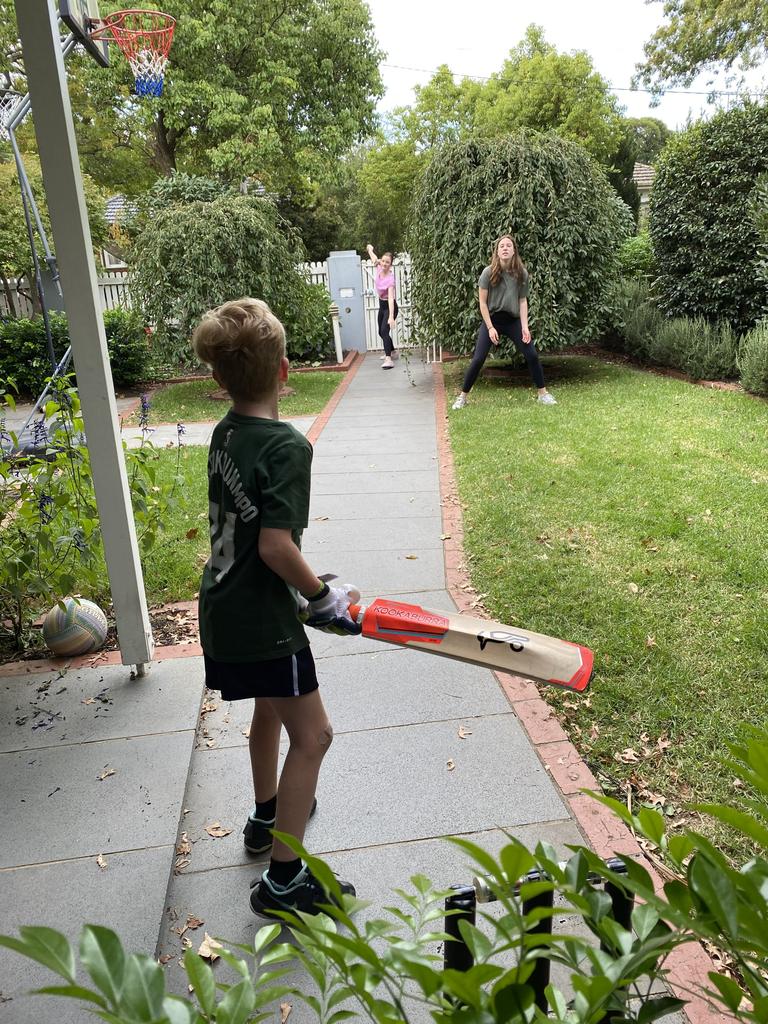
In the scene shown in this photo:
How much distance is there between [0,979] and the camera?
1971 millimetres

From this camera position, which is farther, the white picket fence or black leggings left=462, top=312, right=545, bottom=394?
the white picket fence

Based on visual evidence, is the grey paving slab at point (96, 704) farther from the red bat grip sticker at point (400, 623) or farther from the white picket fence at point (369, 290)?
the white picket fence at point (369, 290)

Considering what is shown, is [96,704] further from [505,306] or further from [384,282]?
[384,282]

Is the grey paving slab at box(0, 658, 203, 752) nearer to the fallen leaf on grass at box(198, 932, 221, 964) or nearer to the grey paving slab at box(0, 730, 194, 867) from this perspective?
the grey paving slab at box(0, 730, 194, 867)

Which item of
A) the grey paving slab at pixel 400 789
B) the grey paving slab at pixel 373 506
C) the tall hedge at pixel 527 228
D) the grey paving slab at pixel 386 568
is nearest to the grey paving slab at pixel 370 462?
the grey paving slab at pixel 373 506

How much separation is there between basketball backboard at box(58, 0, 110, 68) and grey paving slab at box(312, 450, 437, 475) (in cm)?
380

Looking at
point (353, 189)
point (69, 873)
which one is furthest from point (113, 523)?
point (353, 189)

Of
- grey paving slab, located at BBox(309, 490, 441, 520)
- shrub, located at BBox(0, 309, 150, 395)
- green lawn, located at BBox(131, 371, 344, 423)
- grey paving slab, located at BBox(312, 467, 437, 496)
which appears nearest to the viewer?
grey paving slab, located at BBox(309, 490, 441, 520)

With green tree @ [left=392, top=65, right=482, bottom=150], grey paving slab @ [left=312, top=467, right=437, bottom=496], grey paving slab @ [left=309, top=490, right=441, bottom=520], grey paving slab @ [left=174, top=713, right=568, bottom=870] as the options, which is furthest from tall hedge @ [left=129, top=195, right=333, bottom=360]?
green tree @ [left=392, top=65, right=482, bottom=150]

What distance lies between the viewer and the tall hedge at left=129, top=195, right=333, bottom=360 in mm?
9930

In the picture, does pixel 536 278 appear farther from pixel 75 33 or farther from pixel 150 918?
pixel 150 918

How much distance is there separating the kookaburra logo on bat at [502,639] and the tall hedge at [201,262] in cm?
904

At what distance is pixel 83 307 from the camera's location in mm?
3016

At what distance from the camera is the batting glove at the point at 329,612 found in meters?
2.03
